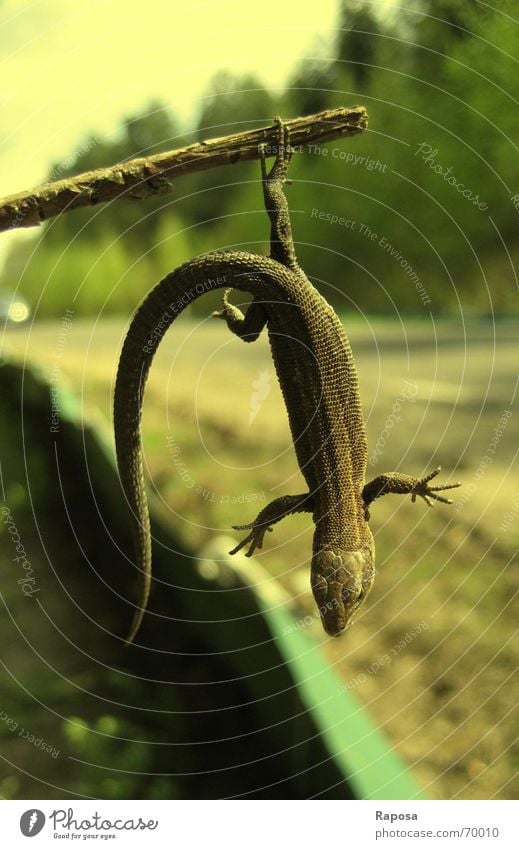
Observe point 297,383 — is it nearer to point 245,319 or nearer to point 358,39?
point 245,319

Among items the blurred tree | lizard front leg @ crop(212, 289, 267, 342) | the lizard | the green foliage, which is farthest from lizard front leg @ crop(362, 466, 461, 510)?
the blurred tree

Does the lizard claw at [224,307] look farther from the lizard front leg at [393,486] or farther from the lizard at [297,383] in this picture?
the lizard front leg at [393,486]

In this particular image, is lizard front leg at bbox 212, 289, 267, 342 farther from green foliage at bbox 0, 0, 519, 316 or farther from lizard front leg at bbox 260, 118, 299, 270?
green foliage at bbox 0, 0, 519, 316

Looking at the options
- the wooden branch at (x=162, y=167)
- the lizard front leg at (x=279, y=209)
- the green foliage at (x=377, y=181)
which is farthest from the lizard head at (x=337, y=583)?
the green foliage at (x=377, y=181)

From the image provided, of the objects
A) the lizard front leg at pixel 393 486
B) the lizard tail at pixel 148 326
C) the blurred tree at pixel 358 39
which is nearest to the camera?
the lizard tail at pixel 148 326

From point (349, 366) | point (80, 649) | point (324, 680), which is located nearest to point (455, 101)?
point (349, 366)

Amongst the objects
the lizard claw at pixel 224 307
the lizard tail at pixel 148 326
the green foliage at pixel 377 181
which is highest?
the green foliage at pixel 377 181

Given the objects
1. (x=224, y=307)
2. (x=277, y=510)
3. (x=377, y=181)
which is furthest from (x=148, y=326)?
(x=377, y=181)

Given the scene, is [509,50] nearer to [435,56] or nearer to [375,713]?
[435,56]
